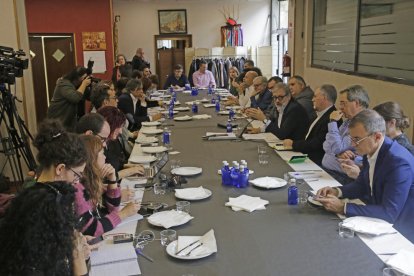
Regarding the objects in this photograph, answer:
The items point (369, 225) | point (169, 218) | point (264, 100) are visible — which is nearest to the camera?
point (369, 225)

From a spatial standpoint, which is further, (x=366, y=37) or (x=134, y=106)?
(x=134, y=106)

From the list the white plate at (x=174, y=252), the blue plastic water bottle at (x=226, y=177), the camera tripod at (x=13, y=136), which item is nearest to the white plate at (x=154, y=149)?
the blue plastic water bottle at (x=226, y=177)

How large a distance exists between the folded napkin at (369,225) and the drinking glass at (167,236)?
0.83 metres

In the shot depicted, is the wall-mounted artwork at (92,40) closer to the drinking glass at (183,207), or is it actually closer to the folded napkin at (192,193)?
the folded napkin at (192,193)

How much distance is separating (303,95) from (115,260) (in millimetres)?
3702

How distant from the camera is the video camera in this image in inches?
172

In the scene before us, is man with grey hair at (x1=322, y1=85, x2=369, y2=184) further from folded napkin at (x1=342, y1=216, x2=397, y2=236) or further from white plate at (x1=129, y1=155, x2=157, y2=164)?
white plate at (x1=129, y1=155, x2=157, y2=164)

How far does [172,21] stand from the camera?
12219 millimetres

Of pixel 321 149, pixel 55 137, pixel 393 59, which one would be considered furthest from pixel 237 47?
pixel 55 137

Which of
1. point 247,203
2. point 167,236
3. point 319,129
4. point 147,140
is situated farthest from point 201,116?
point 167,236

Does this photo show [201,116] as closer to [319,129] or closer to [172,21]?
[319,129]

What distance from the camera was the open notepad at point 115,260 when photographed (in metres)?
1.75

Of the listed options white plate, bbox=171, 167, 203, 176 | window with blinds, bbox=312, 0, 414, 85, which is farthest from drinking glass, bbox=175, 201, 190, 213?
window with blinds, bbox=312, 0, 414, 85

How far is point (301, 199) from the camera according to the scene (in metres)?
2.47
